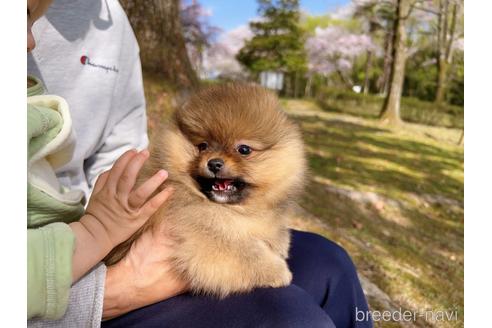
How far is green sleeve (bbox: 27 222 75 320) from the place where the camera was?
0.82m

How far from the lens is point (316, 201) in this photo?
304cm

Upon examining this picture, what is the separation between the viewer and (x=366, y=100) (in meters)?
3.77

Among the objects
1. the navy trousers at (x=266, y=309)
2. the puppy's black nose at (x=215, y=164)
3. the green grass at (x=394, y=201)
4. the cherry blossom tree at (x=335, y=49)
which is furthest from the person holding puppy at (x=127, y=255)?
the cherry blossom tree at (x=335, y=49)

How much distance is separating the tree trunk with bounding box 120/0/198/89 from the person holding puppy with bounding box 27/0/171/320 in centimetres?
146

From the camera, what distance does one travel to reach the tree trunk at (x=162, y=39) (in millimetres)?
2447

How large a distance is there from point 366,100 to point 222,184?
2.94 metres

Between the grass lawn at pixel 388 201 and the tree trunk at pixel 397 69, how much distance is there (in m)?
0.12

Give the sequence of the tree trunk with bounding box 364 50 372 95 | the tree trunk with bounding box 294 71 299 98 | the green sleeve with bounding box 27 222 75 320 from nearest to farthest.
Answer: the green sleeve with bounding box 27 222 75 320 < the tree trunk with bounding box 294 71 299 98 < the tree trunk with bounding box 364 50 372 95

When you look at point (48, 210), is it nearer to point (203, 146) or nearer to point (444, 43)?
point (203, 146)

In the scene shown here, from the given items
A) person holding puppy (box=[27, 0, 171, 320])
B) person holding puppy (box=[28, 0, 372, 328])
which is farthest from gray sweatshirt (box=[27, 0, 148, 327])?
person holding puppy (box=[27, 0, 171, 320])

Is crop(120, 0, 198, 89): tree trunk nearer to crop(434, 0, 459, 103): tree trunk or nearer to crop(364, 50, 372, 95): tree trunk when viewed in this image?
crop(364, 50, 372, 95): tree trunk

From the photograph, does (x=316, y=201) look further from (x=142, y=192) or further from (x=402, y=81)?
(x=142, y=192)

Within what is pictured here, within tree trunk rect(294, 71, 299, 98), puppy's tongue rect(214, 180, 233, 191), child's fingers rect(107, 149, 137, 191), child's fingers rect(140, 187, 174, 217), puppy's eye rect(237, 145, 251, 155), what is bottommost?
child's fingers rect(140, 187, 174, 217)

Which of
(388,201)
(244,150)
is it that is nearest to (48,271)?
(244,150)
